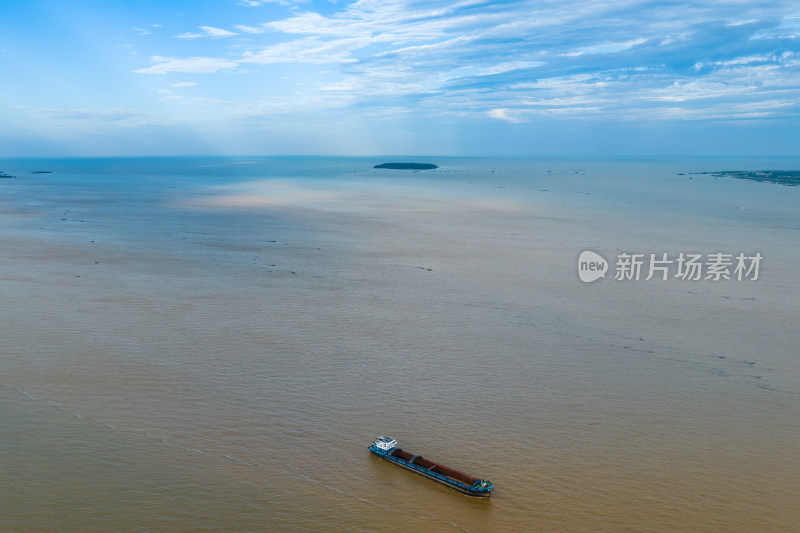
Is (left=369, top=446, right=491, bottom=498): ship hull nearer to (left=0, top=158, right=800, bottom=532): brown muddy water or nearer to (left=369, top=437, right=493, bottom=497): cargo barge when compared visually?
(left=369, top=437, right=493, bottom=497): cargo barge

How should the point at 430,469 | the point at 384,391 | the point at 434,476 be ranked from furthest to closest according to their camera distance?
the point at 384,391 < the point at 430,469 < the point at 434,476

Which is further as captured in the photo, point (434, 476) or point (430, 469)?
point (430, 469)

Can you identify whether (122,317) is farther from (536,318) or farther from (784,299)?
(784,299)

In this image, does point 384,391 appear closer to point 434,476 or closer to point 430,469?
point 430,469

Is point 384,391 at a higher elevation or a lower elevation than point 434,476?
higher

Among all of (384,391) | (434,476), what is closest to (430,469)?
(434,476)

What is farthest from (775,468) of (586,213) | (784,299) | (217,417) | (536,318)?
(586,213)

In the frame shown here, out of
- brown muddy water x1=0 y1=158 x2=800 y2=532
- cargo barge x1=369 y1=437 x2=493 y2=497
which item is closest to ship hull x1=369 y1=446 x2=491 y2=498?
cargo barge x1=369 y1=437 x2=493 y2=497

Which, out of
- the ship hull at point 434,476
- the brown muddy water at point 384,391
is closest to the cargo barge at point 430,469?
the ship hull at point 434,476

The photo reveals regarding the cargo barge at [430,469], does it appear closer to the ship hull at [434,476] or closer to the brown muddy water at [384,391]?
the ship hull at [434,476]
